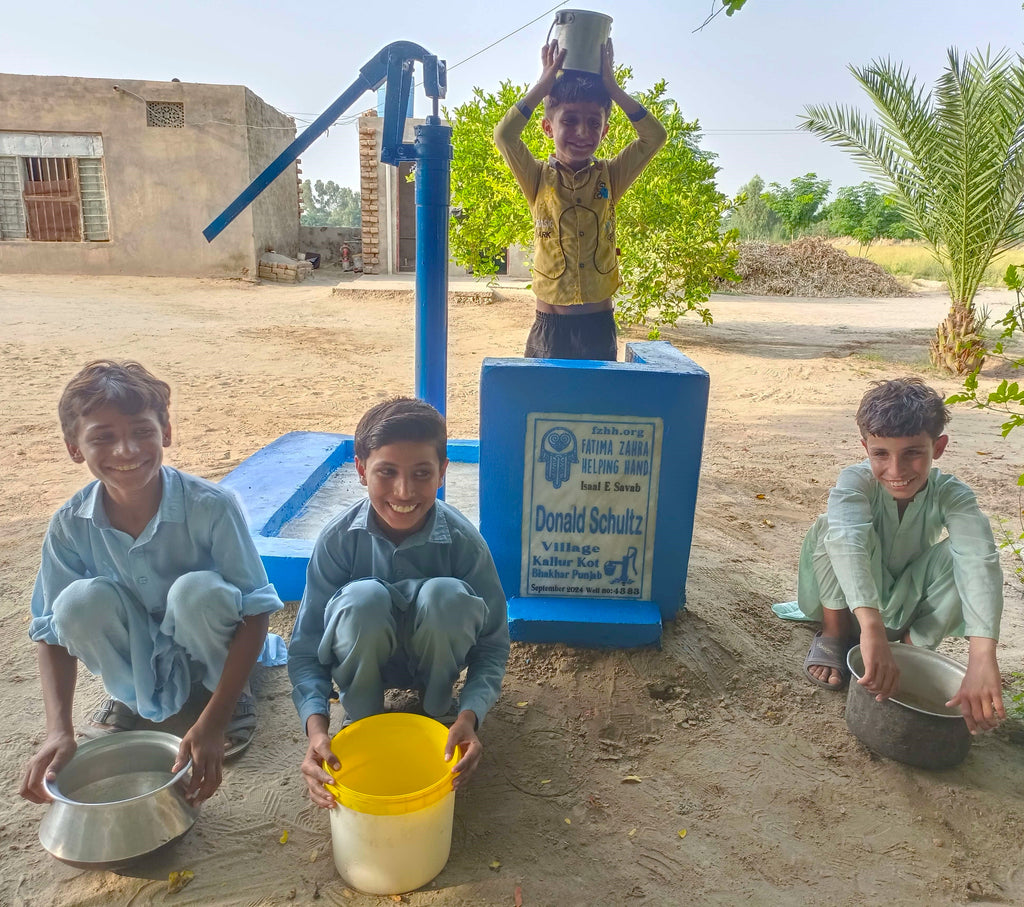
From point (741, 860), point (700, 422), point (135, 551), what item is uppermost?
point (700, 422)

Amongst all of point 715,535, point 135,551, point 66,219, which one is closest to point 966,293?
point 715,535

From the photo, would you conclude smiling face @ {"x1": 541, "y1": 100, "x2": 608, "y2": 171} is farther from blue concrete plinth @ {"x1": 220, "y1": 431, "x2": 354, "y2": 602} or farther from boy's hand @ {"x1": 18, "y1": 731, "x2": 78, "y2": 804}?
boy's hand @ {"x1": 18, "y1": 731, "x2": 78, "y2": 804}

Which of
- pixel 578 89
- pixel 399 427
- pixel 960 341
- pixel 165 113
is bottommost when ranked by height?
pixel 960 341

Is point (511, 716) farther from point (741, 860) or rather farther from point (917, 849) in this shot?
point (917, 849)

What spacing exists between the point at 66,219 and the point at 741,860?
14.5 meters

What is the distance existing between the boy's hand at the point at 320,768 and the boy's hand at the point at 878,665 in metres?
1.16

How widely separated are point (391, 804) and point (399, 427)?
70cm

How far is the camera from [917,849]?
60.5 inches

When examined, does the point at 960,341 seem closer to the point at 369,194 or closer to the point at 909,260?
the point at 369,194

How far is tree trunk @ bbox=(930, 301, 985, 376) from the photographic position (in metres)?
6.91

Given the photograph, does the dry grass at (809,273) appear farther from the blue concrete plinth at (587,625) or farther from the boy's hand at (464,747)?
the boy's hand at (464,747)

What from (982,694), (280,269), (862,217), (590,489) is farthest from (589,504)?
(862,217)

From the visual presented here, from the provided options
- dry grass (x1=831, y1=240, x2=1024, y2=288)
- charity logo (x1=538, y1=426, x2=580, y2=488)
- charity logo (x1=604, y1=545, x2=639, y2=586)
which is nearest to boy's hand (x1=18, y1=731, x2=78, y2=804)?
charity logo (x1=538, y1=426, x2=580, y2=488)

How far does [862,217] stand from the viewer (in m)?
26.3
